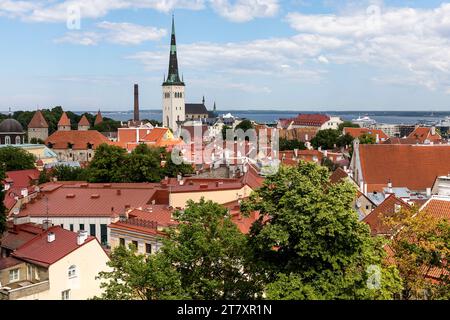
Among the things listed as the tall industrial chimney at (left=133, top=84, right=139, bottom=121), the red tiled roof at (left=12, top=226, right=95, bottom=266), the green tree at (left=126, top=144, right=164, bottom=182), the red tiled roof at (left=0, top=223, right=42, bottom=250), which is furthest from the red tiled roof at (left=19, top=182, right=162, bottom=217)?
the tall industrial chimney at (left=133, top=84, right=139, bottom=121)

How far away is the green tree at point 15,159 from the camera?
58.0 m

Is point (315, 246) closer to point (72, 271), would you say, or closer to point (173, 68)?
point (72, 271)

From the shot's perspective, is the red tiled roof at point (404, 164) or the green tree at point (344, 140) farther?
the green tree at point (344, 140)

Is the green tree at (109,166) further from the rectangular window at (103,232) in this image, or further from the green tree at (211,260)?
the green tree at (211,260)

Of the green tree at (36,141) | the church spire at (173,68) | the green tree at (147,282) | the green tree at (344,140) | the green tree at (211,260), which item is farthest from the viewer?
the church spire at (173,68)

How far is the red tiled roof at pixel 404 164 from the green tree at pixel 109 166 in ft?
64.7

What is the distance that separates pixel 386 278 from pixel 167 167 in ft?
129

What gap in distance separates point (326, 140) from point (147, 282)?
8027 centimetres

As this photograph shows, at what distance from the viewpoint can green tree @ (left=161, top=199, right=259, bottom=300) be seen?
13883mm

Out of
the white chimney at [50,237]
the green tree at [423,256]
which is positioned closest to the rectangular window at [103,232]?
the white chimney at [50,237]

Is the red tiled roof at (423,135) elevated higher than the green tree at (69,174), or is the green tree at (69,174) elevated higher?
the red tiled roof at (423,135)

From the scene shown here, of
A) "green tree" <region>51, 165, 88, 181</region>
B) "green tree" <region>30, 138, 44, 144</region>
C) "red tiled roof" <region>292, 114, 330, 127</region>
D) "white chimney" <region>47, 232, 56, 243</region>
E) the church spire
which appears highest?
the church spire

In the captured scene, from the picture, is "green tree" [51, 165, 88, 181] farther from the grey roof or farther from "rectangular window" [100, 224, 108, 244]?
the grey roof

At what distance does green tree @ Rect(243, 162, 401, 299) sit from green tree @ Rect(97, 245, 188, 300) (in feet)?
6.85
